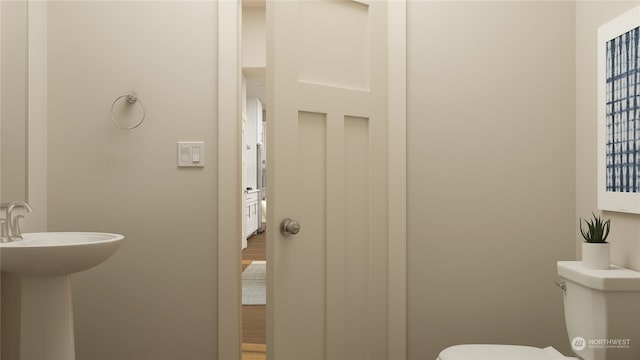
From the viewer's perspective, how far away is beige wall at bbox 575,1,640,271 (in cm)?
187

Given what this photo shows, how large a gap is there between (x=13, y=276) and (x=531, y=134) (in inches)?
89.6

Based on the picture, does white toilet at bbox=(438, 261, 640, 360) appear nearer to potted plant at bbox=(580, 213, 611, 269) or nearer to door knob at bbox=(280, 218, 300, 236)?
potted plant at bbox=(580, 213, 611, 269)

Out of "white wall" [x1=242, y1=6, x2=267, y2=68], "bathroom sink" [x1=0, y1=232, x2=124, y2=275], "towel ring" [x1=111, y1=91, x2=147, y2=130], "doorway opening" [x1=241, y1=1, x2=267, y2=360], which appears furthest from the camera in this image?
"white wall" [x1=242, y1=6, x2=267, y2=68]

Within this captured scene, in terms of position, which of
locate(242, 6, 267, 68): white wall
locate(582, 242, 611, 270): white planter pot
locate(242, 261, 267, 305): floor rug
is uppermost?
locate(242, 6, 267, 68): white wall

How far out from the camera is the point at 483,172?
225 cm

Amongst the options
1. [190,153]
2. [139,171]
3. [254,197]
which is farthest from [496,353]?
[254,197]

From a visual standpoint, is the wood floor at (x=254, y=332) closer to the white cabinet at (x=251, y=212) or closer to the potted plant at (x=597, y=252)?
the potted plant at (x=597, y=252)

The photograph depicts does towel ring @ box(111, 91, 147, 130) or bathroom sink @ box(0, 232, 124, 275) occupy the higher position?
towel ring @ box(111, 91, 147, 130)

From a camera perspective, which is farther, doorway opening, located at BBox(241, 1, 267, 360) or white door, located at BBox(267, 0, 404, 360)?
doorway opening, located at BBox(241, 1, 267, 360)

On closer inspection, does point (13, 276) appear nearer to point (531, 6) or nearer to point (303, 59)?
point (303, 59)

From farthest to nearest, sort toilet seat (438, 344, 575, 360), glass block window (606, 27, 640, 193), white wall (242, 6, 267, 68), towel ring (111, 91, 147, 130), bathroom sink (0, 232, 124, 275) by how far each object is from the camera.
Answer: white wall (242, 6, 267, 68) → towel ring (111, 91, 147, 130) → glass block window (606, 27, 640, 193) → toilet seat (438, 344, 575, 360) → bathroom sink (0, 232, 124, 275)

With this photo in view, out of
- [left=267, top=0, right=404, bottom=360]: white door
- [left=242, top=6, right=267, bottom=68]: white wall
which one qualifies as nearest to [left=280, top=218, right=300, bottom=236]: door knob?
[left=267, top=0, right=404, bottom=360]: white door

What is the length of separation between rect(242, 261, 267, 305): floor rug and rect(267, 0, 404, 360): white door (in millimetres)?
1489

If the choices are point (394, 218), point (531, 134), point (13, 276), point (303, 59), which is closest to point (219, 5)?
point (303, 59)
